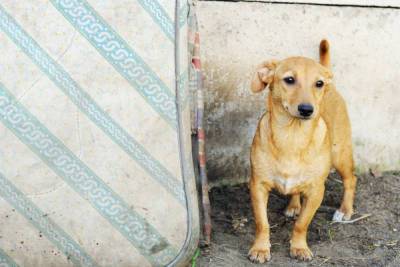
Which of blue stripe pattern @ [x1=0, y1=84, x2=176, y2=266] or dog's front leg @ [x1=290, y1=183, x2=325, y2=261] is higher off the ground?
blue stripe pattern @ [x1=0, y1=84, x2=176, y2=266]

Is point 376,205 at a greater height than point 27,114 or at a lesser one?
lesser

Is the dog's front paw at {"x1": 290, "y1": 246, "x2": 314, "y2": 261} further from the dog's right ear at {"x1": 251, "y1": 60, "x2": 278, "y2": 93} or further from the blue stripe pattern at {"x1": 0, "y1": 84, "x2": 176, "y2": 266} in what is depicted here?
the dog's right ear at {"x1": 251, "y1": 60, "x2": 278, "y2": 93}

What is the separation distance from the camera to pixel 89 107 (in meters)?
3.07

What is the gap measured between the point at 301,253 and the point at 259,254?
0.82 ft

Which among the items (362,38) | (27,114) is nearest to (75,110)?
(27,114)

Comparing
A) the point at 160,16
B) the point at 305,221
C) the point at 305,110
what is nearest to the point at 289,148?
the point at 305,110

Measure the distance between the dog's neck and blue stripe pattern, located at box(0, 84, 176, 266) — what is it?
884 millimetres

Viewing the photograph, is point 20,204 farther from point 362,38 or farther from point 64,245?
point 362,38

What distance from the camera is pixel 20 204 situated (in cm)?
309

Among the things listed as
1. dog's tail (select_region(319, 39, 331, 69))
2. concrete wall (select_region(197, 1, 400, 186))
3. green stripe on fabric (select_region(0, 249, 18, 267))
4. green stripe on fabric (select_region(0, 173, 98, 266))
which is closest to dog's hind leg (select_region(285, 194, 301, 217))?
concrete wall (select_region(197, 1, 400, 186))

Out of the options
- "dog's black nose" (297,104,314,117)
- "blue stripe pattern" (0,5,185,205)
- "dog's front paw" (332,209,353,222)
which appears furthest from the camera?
"dog's front paw" (332,209,353,222)

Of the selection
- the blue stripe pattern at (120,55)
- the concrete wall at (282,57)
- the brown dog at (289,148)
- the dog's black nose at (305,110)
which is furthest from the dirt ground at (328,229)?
the blue stripe pattern at (120,55)

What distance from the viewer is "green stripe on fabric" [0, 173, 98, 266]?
3.07m

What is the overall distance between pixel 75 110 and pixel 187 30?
681 mm
